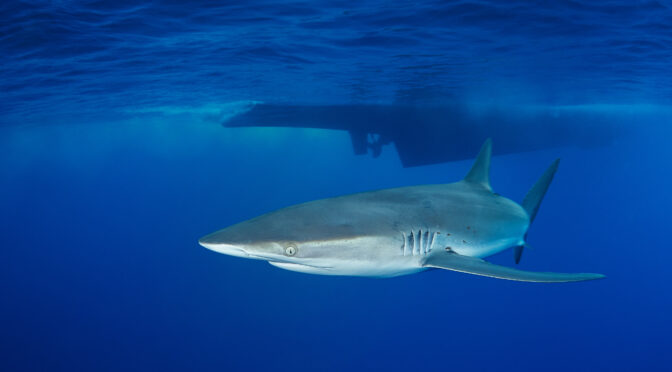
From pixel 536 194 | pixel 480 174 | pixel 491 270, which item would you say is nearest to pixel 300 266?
pixel 491 270

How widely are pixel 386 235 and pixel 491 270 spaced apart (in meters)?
0.76

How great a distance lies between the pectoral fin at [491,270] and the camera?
7.83 feet

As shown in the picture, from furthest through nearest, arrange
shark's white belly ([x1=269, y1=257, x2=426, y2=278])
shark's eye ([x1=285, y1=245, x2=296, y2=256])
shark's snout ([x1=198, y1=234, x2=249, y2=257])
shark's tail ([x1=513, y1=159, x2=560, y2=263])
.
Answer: shark's tail ([x1=513, y1=159, x2=560, y2=263]), shark's white belly ([x1=269, y1=257, x2=426, y2=278]), shark's eye ([x1=285, y1=245, x2=296, y2=256]), shark's snout ([x1=198, y1=234, x2=249, y2=257])

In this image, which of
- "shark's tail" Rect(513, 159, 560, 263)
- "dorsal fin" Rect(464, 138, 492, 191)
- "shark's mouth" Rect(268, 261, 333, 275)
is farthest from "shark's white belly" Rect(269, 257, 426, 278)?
"shark's tail" Rect(513, 159, 560, 263)

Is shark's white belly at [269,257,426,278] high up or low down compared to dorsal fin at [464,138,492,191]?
down

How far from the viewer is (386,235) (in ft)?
8.96

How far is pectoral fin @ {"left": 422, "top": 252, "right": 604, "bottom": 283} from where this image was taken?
2388mm

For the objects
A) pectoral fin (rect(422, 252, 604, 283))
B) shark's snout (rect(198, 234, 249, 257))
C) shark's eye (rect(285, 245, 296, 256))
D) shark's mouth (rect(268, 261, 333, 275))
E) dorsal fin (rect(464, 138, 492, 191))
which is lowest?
pectoral fin (rect(422, 252, 604, 283))

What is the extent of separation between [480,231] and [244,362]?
18.3 meters

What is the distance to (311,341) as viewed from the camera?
20.1m

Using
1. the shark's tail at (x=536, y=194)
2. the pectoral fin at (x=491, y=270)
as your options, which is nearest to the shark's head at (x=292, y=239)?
the pectoral fin at (x=491, y=270)

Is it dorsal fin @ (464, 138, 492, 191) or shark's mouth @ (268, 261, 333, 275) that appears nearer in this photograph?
shark's mouth @ (268, 261, 333, 275)

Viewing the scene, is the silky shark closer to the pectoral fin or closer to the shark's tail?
the pectoral fin

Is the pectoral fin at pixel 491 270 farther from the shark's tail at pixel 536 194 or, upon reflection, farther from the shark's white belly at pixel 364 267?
the shark's tail at pixel 536 194
